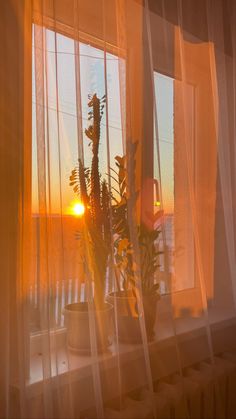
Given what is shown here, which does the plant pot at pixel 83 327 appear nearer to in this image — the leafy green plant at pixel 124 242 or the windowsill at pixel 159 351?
the windowsill at pixel 159 351

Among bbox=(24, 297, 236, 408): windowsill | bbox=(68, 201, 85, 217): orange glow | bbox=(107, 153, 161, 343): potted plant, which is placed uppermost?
bbox=(68, 201, 85, 217): orange glow

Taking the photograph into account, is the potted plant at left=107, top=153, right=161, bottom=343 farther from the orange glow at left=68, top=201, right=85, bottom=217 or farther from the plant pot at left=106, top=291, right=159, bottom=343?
the orange glow at left=68, top=201, right=85, bottom=217

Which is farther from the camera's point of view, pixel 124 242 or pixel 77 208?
pixel 124 242

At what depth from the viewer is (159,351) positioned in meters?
1.20

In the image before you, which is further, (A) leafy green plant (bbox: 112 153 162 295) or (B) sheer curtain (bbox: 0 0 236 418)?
(A) leafy green plant (bbox: 112 153 162 295)

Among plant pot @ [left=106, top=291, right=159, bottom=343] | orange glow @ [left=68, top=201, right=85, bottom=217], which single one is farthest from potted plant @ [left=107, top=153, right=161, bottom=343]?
orange glow @ [left=68, top=201, right=85, bottom=217]

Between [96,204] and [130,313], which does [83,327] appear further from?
[96,204]

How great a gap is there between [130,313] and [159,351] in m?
0.19

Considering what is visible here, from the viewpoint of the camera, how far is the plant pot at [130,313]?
112 centimetres

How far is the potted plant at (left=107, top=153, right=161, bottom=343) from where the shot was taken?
1103mm

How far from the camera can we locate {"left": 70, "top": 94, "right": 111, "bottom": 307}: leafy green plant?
101 centimetres

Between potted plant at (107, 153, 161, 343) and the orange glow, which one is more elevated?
the orange glow

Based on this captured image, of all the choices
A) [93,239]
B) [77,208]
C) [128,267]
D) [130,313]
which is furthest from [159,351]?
[77,208]

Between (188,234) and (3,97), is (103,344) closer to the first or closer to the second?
(188,234)
